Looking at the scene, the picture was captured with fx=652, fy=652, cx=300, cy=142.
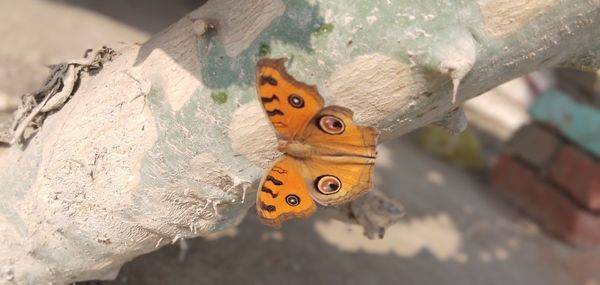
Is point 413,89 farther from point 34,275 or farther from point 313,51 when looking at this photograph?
point 34,275

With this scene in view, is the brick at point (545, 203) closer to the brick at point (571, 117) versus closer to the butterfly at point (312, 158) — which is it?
the brick at point (571, 117)

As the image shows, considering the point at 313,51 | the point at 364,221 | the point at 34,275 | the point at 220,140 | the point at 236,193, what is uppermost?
the point at 313,51

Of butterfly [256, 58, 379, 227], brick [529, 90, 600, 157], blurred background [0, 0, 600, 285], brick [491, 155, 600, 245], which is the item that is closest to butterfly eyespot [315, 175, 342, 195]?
butterfly [256, 58, 379, 227]

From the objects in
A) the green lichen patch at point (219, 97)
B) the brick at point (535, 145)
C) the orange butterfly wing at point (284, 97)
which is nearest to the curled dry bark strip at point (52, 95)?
the green lichen patch at point (219, 97)

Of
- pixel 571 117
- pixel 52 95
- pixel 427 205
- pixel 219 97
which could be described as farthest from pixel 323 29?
pixel 571 117

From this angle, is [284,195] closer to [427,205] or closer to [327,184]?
[327,184]

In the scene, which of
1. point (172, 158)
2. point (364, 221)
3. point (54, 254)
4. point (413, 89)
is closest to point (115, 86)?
point (172, 158)
